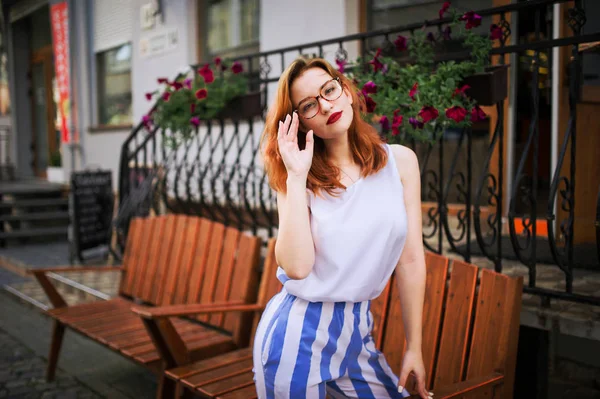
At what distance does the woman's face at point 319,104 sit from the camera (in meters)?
1.67

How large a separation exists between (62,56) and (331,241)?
10.4 metres

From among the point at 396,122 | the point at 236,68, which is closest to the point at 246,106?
the point at 236,68

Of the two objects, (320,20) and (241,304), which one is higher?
(320,20)

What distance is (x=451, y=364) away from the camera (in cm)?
224

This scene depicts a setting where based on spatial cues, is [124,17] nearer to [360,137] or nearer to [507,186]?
[507,186]

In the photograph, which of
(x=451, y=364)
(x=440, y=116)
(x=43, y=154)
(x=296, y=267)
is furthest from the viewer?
(x=43, y=154)

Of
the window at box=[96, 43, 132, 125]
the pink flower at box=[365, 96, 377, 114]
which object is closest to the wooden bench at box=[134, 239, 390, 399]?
the pink flower at box=[365, 96, 377, 114]

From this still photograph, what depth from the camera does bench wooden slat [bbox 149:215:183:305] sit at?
377 centimetres

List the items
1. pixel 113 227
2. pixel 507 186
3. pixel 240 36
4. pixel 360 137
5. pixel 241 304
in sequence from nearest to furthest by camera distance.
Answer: pixel 360 137 → pixel 241 304 → pixel 507 186 → pixel 113 227 → pixel 240 36

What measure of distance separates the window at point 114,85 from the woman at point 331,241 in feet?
27.6

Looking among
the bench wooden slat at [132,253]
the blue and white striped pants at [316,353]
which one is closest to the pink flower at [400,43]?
the blue and white striped pants at [316,353]

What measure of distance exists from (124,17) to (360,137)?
861 centimetres

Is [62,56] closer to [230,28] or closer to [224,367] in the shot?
[230,28]

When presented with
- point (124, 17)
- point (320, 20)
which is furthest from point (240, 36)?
point (124, 17)
